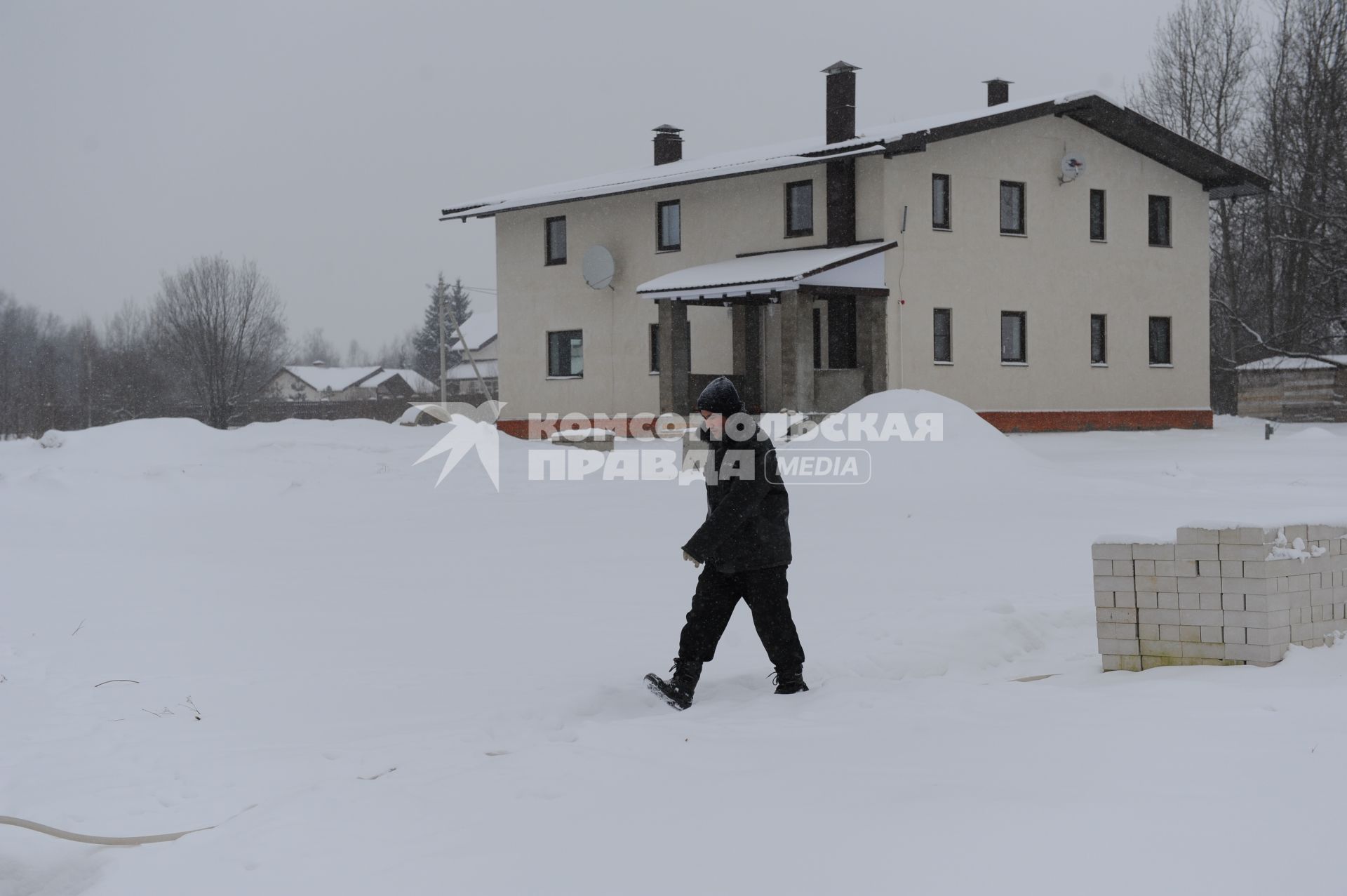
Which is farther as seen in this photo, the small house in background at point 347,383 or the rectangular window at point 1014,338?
the small house in background at point 347,383

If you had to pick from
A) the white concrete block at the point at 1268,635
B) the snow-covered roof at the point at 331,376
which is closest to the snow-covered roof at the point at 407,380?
the snow-covered roof at the point at 331,376

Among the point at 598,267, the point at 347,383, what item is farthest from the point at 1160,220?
the point at 347,383

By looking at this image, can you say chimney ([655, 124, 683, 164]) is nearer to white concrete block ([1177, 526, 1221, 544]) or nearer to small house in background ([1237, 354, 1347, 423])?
small house in background ([1237, 354, 1347, 423])

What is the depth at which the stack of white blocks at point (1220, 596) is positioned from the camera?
569 centimetres

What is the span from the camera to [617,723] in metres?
5.63

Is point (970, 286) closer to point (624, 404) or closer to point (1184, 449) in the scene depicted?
point (1184, 449)

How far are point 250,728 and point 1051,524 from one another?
8.69 m

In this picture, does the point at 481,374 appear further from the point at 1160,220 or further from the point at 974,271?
the point at 974,271

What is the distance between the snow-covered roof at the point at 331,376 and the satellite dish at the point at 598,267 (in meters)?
60.9

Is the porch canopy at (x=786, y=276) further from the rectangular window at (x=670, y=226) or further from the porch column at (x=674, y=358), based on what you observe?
the rectangular window at (x=670, y=226)

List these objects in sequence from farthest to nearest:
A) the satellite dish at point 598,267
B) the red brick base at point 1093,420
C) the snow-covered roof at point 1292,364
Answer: the snow-covered roof at point 1292,364 < the satellite dish at point 598,267 < the red brick base at point 1093,420

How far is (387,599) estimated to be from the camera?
926cm

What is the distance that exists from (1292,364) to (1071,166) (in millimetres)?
9273

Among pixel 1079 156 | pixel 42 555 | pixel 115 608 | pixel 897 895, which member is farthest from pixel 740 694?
pixel 1079 156
